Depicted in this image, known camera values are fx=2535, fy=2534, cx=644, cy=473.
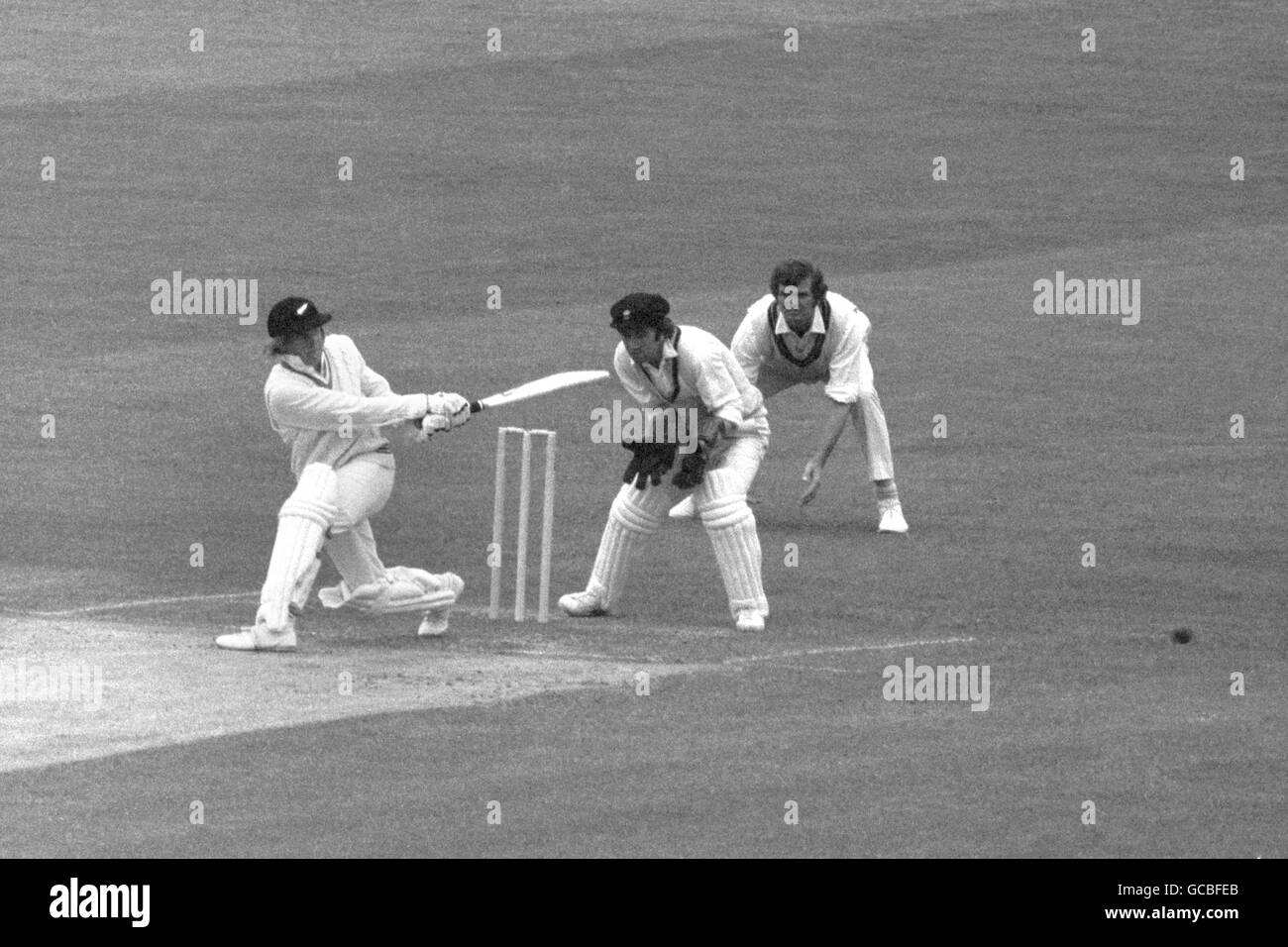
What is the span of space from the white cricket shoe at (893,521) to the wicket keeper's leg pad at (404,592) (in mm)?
4714

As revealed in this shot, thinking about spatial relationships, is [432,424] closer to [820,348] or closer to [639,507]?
[639,507]

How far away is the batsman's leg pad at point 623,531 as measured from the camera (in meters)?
14.5

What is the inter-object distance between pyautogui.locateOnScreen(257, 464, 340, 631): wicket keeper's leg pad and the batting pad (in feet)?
7.21

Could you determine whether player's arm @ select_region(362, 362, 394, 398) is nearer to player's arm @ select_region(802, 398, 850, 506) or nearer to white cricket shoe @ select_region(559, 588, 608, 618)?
white cricket shoe @ select_region(559, 588, 608, 618)

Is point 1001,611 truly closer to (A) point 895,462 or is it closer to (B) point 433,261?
(A) point 895,462

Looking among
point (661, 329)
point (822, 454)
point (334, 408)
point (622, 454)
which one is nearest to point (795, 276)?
point (822, 454)

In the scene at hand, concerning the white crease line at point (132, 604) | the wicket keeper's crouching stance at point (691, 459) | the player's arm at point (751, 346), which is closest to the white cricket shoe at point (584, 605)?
the wicket keeper's crouching stance at point (691, 459)

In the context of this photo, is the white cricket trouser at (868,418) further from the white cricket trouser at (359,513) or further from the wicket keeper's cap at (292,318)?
the wicket keeper's cap at (292,318)

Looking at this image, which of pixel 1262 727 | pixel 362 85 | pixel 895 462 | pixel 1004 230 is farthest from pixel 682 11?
pixel 1262 727

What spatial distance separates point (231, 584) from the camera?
1572 centimetres

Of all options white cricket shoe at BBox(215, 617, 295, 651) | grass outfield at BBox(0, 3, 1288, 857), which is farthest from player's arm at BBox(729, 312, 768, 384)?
white cricket shoe at BBox(215, 617, 295, 651)

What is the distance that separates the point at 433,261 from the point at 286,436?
13.7 m

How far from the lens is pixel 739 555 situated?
14.0 metres

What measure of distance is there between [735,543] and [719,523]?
6.2 inches
